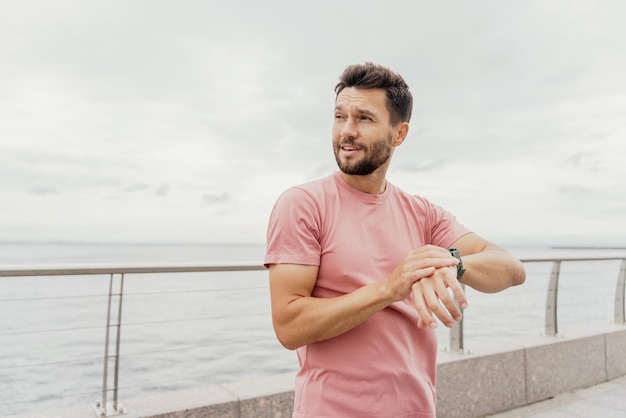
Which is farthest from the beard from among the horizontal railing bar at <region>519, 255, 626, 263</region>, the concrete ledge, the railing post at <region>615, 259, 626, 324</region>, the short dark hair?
the railing post at <region>615, 259, 626, 324</region>

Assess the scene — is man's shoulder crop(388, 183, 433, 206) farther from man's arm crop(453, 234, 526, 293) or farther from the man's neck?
man's arm crop(453, 234, 526, 293)

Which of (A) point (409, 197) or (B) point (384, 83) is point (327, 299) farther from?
(B) point (384, 83)

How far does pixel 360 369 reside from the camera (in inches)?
48.6

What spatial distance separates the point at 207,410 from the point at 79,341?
20.8 metres

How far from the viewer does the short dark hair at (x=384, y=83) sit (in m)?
1.41

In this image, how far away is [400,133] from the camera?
4.99 feet

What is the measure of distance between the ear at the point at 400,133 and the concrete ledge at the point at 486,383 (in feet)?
6.66

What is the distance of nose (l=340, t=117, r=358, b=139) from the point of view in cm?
137

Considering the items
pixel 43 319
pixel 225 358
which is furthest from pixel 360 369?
pixel 43 319

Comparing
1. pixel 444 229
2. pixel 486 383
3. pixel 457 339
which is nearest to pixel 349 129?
pixel 444 229

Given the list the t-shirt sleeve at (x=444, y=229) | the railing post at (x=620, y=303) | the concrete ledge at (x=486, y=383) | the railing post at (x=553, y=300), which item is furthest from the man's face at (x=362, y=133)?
the railing post at (x=620, y=303)

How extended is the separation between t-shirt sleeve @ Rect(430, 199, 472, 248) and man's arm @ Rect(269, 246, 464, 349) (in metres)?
0.45

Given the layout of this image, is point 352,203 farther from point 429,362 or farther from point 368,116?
point 429,362

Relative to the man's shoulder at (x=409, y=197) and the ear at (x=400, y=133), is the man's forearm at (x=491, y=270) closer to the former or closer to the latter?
the man's shoulder at (x=409, y=197)
